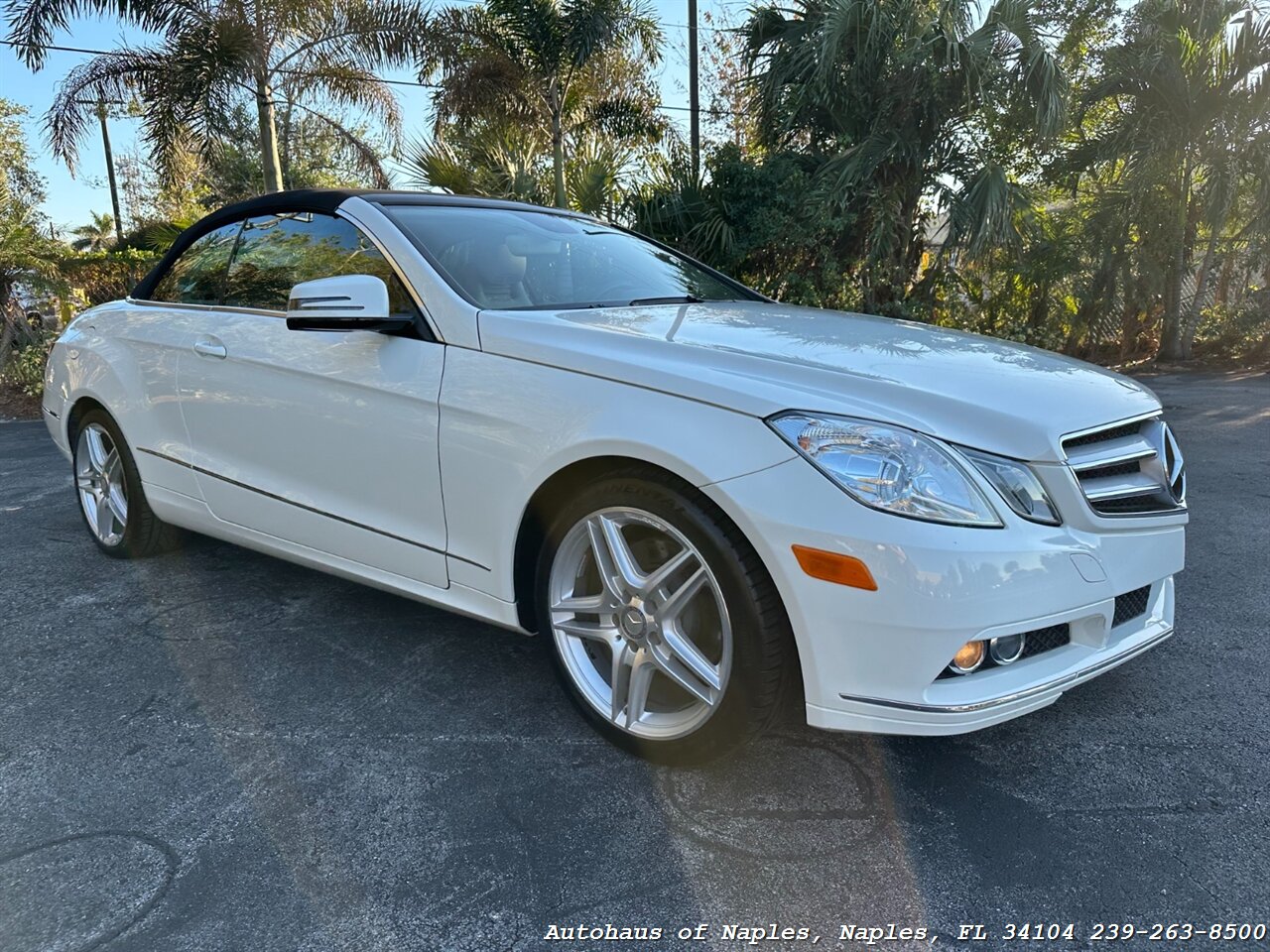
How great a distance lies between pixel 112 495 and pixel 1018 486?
3853 mm

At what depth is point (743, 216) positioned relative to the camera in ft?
34.5

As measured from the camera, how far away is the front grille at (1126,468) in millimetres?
2227

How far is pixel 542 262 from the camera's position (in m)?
3.31

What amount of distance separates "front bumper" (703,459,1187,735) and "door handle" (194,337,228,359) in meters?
2.14

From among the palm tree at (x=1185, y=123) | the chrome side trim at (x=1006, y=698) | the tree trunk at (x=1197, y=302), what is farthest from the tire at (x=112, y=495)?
the tree trunk at (x=1197, y=302)

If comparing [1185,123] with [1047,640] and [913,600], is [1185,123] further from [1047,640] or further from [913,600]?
[913,600]

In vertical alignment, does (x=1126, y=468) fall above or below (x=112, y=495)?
above

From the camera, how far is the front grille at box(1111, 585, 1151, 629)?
2320mm

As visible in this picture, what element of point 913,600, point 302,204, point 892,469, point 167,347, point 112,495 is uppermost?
point 302,204

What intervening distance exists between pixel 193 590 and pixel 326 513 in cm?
122

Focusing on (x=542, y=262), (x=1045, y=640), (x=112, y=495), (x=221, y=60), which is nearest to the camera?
(x=1045, y=640)

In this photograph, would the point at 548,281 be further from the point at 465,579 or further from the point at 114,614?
the point at 114,614

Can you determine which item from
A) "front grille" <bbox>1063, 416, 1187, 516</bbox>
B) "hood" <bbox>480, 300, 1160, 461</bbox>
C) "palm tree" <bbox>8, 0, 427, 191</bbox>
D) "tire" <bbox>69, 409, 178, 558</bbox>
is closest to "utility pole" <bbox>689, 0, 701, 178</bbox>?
"palm tree" <bbox>8, 0, 427, 191</bbox>

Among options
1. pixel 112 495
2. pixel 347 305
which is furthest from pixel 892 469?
pixel 112 495
